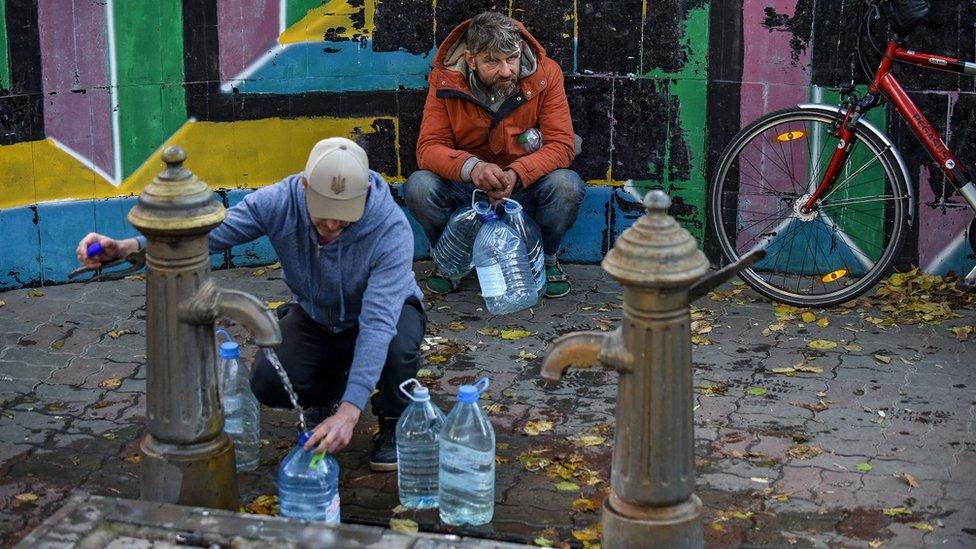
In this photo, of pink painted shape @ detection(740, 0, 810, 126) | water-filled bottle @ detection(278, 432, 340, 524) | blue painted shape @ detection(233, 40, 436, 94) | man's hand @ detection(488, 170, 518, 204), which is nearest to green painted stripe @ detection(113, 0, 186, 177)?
blue painted shape @ detection(233, 40, 436, 94)

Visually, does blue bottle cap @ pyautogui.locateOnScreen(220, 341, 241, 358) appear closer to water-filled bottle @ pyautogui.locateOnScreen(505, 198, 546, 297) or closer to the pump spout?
the pump spout

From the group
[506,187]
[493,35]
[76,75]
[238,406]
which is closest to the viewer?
[238,406]

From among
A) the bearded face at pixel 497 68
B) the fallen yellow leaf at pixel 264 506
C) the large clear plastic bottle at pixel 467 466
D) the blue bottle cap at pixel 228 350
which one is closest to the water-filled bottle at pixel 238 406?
the blue bottle cap at pixel 228 350

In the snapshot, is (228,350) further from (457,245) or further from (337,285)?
(457,245)

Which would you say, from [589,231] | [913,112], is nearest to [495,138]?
[589,231]

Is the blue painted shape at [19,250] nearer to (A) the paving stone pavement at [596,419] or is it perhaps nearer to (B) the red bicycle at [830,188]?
(A) the paving stone pavement at [596,419]

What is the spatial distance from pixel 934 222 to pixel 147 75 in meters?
4.45

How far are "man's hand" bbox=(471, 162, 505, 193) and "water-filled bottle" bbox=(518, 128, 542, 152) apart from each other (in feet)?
0.85

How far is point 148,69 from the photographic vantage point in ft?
25.1

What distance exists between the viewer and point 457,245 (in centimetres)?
757

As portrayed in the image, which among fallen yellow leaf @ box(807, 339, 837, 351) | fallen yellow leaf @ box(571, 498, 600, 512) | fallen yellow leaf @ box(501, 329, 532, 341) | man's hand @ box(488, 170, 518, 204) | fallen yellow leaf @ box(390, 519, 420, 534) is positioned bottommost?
fallen yellow leaf @ box(390, 519, 420, 534)

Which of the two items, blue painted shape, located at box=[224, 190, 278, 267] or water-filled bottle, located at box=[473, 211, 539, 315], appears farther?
blue painted shape, located at box=[224, 190, 278, 267]

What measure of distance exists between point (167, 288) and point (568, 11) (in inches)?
156

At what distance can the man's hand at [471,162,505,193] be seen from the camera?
7.14 meters
